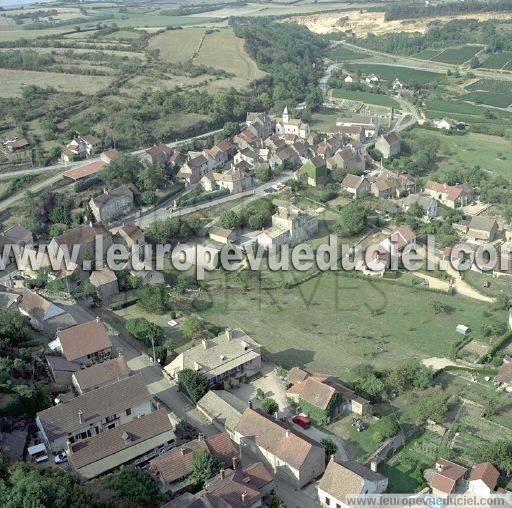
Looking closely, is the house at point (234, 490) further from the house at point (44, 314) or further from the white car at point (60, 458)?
the house at point (44, 314)

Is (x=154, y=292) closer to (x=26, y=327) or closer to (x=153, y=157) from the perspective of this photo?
(x=26, y=327)

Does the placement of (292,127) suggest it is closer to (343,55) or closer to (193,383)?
(193,383)

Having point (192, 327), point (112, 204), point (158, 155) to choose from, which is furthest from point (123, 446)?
point (158, 155)

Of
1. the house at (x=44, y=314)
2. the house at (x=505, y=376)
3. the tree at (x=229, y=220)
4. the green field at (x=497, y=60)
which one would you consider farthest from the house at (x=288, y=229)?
the green field at (x=497, y=60)

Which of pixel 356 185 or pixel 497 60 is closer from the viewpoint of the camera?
pixel 356 185

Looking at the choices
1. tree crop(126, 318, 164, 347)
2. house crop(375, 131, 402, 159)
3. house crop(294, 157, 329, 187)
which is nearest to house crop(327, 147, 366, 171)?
house crop(294, 157, 329, 187)

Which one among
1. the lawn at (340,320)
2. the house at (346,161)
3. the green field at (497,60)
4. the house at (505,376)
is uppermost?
the green field at (497,60)

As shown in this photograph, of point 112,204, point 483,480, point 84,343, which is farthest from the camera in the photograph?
point 112,204
